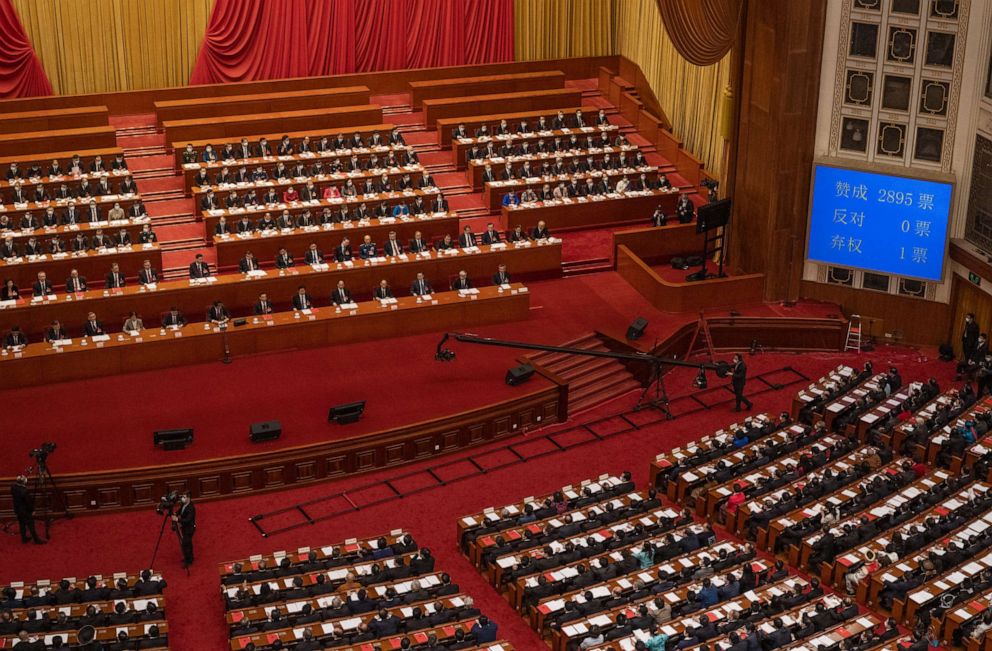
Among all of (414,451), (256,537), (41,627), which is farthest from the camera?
(414,451)

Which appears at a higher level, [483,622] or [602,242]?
[602,242]

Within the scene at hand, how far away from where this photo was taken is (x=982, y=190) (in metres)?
22.5

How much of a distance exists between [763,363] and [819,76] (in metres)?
4.63

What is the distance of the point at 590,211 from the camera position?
85.4 ft

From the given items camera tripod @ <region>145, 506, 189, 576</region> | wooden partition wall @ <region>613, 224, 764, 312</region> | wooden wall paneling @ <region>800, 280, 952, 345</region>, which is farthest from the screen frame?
camera tripod @ <region>145, 506, 189, 576</region>

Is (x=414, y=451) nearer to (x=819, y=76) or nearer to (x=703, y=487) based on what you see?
(x=703, y=487)

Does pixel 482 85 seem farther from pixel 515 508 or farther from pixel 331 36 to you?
pixel 515 508

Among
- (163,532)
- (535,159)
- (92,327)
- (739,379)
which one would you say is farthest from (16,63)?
(739,379)

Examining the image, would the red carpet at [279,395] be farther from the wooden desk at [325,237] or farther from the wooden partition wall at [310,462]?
the wooden desk at [325,237]

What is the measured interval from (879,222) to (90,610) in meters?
13.8

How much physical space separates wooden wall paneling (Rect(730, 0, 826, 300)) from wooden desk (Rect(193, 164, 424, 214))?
5.71 meters

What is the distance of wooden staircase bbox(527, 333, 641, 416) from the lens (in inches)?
858

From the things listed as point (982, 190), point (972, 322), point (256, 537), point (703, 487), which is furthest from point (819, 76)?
point (256, 537)

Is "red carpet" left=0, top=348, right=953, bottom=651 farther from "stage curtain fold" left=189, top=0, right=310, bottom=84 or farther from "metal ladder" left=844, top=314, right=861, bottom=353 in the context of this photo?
"stage curtain fold" left=189, top=0, right=310, bottom=84
